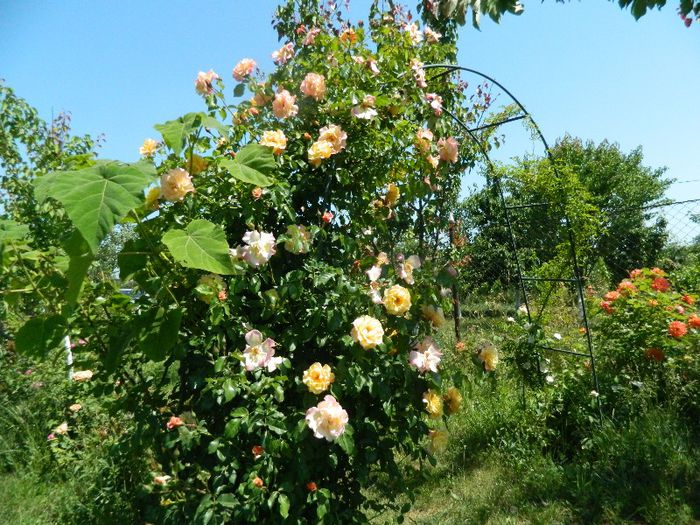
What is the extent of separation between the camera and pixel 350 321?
1.73 m

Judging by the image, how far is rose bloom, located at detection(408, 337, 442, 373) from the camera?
1.73m

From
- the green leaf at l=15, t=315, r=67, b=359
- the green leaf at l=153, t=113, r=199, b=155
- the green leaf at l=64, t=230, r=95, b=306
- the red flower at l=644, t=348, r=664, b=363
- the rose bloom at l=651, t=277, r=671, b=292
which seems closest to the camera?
the green leaf at l=64, t=230, r=95, b=306

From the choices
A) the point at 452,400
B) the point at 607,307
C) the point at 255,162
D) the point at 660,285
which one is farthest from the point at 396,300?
the point at 660,285

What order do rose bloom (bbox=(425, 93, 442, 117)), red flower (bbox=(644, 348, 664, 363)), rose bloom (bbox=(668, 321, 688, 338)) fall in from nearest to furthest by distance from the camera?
rose bloom (bbox=(425, 93, 442, 117)), rose bloom (bbox=(668, 321, 688, 338)), red flower (bbox=(644, 348, 664, 363))

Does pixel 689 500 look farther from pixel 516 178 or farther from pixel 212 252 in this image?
pixel 212 252

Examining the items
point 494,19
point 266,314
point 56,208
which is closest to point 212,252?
point 266,314

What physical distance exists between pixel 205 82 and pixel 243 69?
0.52ft

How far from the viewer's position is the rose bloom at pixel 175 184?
1.49m

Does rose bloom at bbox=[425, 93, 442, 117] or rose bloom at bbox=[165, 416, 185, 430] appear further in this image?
rose bloom at bbox=[425, 93, 442, 117]

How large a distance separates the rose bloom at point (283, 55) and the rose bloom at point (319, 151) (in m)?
0.60

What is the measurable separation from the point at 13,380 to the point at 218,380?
313cm

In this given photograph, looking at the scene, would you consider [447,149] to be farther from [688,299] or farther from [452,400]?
[688,299]

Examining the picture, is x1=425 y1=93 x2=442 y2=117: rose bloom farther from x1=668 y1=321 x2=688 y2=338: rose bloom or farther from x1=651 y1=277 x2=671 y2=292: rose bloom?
x1=651 y1=277 x2=671 y2=292: rose bloom

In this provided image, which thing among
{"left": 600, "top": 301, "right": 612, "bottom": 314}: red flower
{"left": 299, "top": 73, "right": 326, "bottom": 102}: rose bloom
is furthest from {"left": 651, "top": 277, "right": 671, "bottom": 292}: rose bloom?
{"left": 299, "top": 73, "right": 326, "bottom": 102}: rose bloom
